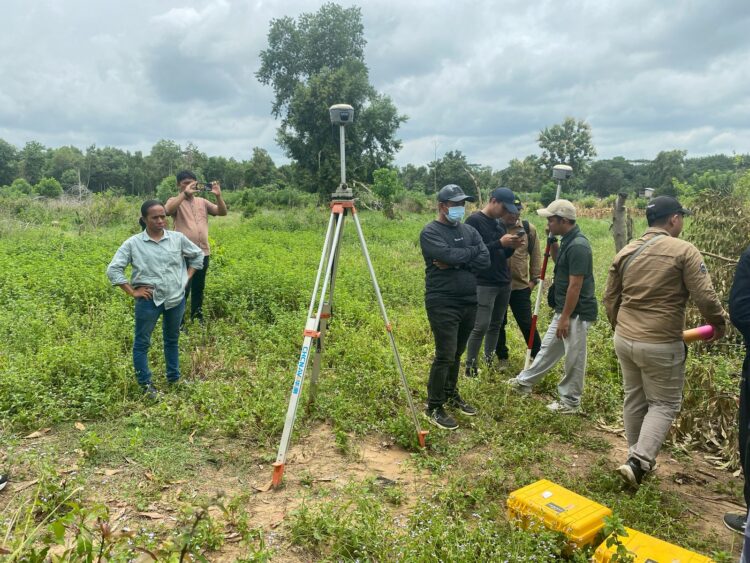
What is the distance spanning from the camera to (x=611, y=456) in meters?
4.16

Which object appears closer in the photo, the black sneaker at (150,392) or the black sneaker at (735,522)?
the black sneaker at (735,522)

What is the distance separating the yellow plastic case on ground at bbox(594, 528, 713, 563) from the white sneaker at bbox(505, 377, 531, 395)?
2552 mm

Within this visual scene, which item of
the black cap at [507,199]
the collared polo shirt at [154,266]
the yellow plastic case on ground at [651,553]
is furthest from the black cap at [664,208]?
the collared polo shirt at [154,266]

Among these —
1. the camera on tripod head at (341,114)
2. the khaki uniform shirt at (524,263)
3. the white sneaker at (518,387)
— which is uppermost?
the camera on tripod head at (341,114)

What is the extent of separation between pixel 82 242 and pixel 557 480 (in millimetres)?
10922

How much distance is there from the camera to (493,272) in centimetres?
523

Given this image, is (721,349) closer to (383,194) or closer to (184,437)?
(184,437)

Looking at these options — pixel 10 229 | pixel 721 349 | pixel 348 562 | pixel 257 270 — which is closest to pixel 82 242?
pixel 10 229

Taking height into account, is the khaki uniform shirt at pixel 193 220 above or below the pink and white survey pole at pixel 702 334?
above

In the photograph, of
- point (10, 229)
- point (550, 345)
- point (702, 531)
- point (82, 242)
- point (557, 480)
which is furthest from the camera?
point (10, 229)

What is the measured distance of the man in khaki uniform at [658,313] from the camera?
3357 millimetres

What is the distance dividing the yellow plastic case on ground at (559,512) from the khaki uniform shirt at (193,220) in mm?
4650

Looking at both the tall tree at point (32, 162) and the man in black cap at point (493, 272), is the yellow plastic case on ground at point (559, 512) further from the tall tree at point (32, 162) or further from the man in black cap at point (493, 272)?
the tall tree at point (32, 162)

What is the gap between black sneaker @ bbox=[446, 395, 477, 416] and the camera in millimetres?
4590
